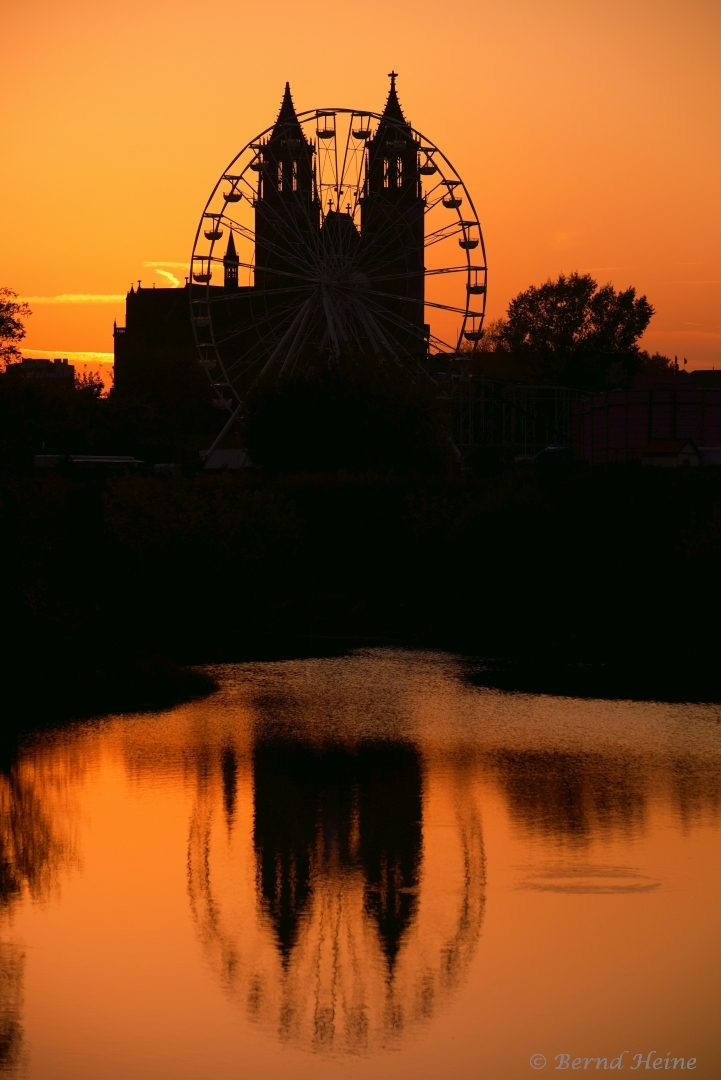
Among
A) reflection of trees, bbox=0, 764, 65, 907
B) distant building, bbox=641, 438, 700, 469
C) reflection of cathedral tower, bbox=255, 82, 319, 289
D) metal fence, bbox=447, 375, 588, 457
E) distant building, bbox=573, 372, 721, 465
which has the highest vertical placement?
reflection of cathedral tower, bbox=255, 82, 319, 289

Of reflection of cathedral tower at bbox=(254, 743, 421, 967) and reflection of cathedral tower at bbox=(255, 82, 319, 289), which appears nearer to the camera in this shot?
reflection of cathedral tower at bbox=(254, 743, 421, 967)

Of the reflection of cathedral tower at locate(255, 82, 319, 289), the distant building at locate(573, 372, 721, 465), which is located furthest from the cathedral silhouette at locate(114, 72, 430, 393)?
the distant building at locate(573, 372, 721, 465)

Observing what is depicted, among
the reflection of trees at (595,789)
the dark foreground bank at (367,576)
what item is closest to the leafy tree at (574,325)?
the dark foreground bank at (367,576)

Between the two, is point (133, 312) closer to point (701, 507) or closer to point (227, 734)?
point (701, 507)

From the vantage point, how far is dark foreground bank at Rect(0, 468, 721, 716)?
992 inches

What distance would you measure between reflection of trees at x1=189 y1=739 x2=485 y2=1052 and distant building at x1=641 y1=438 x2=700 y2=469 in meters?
33.3

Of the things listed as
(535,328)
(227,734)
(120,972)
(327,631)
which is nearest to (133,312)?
(535,328)

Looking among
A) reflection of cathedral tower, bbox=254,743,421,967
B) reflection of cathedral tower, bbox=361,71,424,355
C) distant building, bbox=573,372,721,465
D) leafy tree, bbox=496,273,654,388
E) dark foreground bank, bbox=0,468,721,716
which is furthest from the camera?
leafy tree, bbox=496,273,654,388

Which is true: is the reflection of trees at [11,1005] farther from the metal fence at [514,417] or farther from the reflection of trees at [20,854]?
the metal fence at [514,417]

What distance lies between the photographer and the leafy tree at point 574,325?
122m

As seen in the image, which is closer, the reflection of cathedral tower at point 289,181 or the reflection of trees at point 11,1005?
the reflection of trees at point 11,1005

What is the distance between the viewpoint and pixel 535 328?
125062 mm

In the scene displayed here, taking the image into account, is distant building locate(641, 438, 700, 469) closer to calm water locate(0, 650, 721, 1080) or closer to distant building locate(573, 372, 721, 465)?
distant building locate(573, 372, 721, 465)

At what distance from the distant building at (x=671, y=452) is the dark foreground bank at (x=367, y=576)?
1066 centimetres
